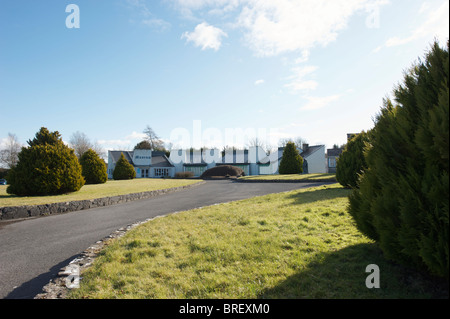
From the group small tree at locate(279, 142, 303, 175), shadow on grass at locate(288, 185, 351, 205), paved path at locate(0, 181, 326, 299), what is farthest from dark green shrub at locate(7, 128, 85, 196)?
A: small tree at locate(279, 142, 303, 175)

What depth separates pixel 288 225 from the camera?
228 inches

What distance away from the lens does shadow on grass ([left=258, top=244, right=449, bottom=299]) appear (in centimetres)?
275

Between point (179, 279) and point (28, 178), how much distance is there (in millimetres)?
14801

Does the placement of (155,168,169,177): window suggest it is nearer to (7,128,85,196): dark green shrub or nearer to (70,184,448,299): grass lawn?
(7,128,85,196): dark green shrub

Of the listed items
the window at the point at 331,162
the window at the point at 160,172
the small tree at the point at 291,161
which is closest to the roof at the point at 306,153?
the window at the point at 331,162

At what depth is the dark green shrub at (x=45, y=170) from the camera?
1388cm

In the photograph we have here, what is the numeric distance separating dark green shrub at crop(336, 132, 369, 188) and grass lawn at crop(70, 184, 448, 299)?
23.3 ft

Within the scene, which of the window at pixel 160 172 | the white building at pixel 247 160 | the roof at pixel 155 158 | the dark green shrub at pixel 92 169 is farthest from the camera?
the window at pixel 160 172

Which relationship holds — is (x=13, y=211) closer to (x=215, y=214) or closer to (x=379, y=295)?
(x=215, y=214)

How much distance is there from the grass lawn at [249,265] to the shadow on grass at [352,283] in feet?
0.03

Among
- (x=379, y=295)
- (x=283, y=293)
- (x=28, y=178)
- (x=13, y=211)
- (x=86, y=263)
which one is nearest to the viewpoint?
(x=379, y=295)

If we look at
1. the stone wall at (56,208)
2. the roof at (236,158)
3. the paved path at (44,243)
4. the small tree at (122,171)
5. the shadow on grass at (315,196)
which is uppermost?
the roof at (236,158)

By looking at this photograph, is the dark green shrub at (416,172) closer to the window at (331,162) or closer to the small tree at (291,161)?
the small tree at (291,161)
